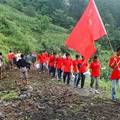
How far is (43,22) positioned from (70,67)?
1623 inches

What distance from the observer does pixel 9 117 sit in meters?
12.9

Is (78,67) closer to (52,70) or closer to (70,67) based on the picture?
(70,67)

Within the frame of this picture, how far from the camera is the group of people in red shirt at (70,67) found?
19047 millimetres

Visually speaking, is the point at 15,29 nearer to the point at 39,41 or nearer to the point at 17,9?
the point at 39,41

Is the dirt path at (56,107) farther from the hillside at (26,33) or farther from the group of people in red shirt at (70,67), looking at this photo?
the hillside at (26,33)

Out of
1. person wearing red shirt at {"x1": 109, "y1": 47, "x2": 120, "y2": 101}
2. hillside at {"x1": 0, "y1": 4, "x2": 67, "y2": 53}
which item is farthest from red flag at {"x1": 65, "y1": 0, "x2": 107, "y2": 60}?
hillside at {"x1": 0, "y1": 4, "x2": 67, "y2": 53}

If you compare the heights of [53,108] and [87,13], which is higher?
[87,13]

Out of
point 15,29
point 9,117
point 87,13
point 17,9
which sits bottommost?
point 9,117

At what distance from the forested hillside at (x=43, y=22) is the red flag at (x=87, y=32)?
2409cm

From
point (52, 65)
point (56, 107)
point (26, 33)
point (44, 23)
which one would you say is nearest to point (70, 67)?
point (52, 65)

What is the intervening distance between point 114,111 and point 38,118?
8.21 feet

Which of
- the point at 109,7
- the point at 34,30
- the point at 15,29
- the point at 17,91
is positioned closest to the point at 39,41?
the point at 34,30

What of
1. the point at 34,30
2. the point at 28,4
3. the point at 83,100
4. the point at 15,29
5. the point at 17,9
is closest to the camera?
the point at 83,100

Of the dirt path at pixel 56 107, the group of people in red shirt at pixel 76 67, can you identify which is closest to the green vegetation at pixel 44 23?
the group of people in red shirt at pixel 76 67
